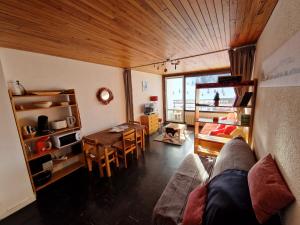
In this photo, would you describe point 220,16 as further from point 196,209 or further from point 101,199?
point 101,199

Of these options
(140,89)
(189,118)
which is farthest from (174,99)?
(140,89)

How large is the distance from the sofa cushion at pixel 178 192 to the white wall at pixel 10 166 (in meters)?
2.06

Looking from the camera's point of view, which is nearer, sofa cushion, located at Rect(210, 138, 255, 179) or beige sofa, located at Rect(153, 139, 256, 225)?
beige sofa, located at Rect(153, 139, 256, 225)

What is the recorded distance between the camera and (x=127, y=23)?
57.5 inches

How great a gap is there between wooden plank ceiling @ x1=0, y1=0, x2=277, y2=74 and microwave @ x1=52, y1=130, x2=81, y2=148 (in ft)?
4.92

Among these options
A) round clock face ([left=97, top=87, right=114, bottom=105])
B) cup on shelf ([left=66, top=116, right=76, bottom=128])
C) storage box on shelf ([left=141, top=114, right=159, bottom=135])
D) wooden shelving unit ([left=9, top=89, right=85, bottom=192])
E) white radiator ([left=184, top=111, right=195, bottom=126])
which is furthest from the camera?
white radiator ([left=184, top=111, right=195, bottom=126])

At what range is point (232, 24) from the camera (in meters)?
1.60

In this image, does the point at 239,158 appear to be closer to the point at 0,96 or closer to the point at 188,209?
the point at 188,209

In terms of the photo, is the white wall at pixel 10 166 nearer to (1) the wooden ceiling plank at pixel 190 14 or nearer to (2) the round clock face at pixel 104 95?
(2) the round clock face at pixel 104 95

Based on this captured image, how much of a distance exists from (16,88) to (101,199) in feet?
6.91

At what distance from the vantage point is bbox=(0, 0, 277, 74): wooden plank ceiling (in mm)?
1161

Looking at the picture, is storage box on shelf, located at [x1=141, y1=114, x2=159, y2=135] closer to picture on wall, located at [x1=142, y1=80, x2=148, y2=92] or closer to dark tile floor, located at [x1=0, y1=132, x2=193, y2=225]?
picture on wall, located at [x1=142, y1=80, x2=148, y2=92]

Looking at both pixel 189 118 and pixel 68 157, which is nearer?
pixel 68 157

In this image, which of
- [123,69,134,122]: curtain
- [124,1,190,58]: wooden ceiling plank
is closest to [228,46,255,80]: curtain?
[124,1,190,58]: wooden ceiling plank
